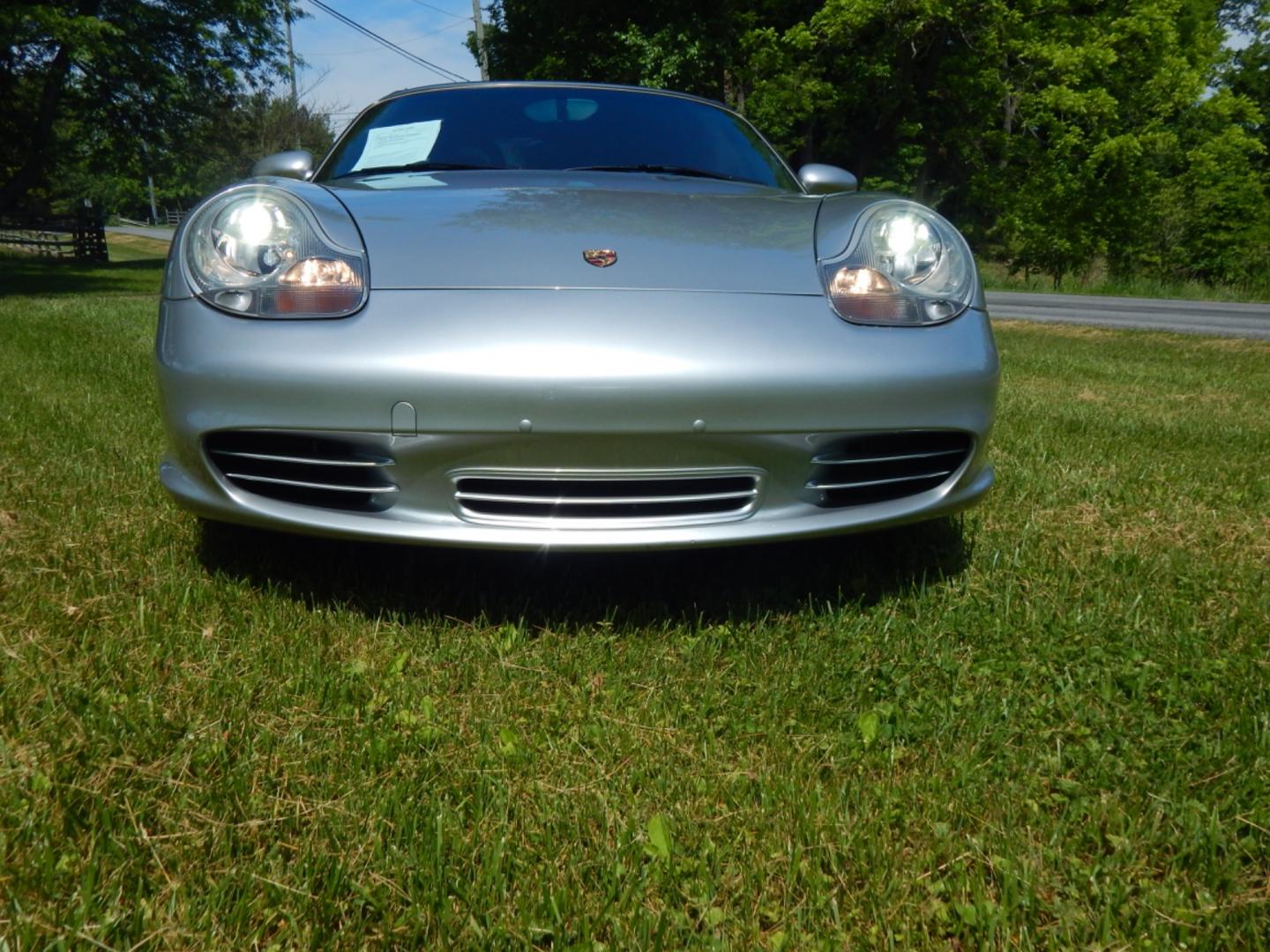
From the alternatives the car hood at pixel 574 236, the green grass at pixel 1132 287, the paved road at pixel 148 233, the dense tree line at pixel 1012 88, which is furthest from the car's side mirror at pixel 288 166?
the paved road at pixel 148 233

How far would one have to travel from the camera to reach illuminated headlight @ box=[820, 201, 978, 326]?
6.92 ft

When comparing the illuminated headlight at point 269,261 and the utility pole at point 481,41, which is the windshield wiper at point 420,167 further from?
the utility pole at point 481,41

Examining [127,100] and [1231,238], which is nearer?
[127,100]

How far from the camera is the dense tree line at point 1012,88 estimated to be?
20.4 meters

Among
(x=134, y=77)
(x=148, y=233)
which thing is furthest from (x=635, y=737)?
(x=148, y=233)

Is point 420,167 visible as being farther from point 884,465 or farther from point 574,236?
point 884,465

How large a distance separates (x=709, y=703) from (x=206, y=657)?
0.95 m

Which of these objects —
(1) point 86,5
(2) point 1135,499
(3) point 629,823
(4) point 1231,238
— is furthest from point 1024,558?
(4) point 1231,238

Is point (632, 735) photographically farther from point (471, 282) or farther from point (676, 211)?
point (676, 211)

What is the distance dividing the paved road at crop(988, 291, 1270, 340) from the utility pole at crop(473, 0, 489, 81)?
15.7 metres

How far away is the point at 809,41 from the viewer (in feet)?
68.7

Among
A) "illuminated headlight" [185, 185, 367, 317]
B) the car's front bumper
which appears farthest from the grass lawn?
"illuminated headlight" [185, 185, 367, 317]

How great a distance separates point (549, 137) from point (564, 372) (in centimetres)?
155

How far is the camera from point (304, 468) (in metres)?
1.99
